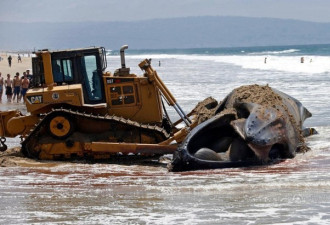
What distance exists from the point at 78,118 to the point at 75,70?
44.0 inches

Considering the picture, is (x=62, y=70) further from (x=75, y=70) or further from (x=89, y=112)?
(x=89, y=112)

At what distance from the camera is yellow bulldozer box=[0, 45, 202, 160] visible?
15.1 m

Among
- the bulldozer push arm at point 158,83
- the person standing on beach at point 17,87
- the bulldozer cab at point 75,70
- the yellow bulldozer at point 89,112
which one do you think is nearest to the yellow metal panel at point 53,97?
the yellow bulldozer at point 89,112

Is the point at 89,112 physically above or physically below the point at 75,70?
below

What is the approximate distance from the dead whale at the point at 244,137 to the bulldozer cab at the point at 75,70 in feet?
8.33

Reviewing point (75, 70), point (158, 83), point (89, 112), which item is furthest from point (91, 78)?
point (158, 83)

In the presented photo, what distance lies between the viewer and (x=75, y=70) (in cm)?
1570

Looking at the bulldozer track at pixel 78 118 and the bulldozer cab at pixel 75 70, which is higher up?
the bulldozer cab at pixel 75 70

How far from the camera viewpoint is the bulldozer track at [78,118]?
15.0 m

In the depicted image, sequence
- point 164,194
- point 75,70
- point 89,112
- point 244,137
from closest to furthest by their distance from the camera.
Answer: point 164,194
point 244,137
point 89,112
point 75,70

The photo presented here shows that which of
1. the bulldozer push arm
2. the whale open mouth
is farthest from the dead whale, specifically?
the bulldozer push arm

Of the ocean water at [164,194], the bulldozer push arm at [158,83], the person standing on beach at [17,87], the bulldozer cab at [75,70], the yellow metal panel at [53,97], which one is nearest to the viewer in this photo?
the ocean water at [164,194]

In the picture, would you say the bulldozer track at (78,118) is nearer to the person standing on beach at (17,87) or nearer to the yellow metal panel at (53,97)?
the yellow metal panel at (53,97)

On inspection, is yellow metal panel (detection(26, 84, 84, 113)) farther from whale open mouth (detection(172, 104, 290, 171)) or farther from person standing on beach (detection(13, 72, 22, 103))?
person standing on beach (detection(13, 72, 22, 103))
